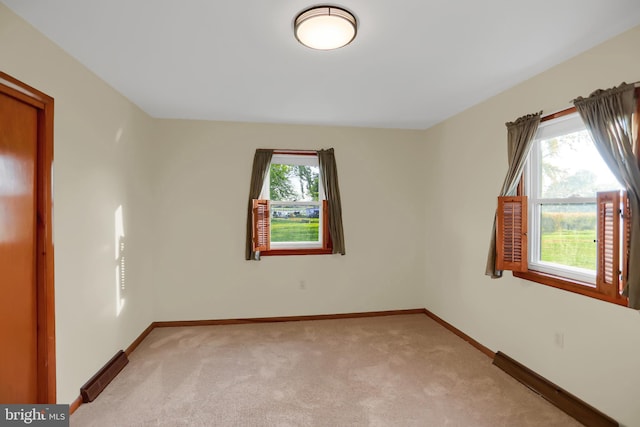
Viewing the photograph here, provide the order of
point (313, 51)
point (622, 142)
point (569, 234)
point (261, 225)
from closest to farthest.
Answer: point (622, 142) → point (313, 51) → point (569, 234) → point (261, 225)

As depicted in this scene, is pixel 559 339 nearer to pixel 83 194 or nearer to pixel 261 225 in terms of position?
pixel 261 225

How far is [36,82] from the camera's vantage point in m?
1.92

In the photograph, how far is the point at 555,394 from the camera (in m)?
2.35

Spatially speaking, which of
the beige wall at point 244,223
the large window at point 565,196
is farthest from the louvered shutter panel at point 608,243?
the beige wall at point 244,223

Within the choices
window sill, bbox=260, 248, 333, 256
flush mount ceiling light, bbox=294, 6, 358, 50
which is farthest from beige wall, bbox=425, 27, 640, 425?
flush mount ceiling light, bbox=294, 6, 358, 50

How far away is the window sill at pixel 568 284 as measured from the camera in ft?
6.63

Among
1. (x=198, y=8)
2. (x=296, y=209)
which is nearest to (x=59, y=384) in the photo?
(x=198, y=8)

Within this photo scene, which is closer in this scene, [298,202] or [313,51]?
[313,51]

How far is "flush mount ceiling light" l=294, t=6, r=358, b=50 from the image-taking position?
5.59 feet

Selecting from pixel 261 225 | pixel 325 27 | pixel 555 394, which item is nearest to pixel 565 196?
pixel 555 394

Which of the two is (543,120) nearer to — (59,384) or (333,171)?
(333,171)

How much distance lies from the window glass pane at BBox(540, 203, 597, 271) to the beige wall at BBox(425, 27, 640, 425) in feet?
0.92

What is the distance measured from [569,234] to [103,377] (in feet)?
12.9

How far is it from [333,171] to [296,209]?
722mm
